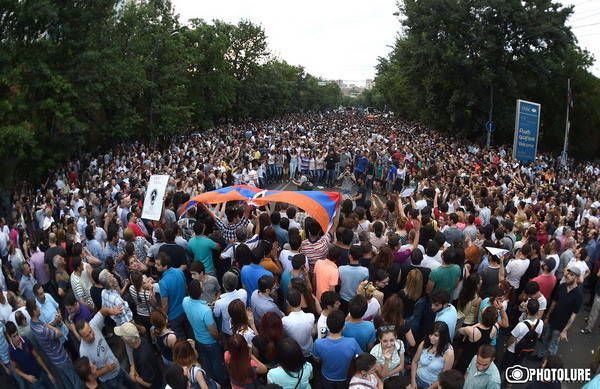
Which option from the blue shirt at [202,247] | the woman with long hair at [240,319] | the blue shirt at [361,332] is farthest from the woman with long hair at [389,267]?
the blue shirt at [202,247]

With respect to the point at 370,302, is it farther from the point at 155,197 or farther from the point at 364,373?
Result: the point at 155,197

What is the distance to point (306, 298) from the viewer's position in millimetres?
4996

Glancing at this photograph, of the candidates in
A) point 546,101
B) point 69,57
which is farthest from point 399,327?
point 546,101

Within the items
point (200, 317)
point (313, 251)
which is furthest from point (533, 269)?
point (200, 317)

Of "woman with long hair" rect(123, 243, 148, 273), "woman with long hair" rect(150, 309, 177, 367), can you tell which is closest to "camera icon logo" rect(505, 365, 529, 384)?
"woman with long hair" rect(150, 309, 177, 367)

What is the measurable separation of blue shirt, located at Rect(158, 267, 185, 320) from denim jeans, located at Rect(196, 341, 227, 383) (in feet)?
2.06

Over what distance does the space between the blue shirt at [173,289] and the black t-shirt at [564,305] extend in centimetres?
507

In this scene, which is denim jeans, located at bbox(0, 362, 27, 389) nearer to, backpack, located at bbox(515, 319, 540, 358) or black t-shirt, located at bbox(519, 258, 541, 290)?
backpack, located at bbox(515, 319, 540, 358)

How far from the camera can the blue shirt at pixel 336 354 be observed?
163 inches

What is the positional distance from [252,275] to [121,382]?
73.4 inches

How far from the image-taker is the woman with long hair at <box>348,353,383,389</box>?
3.77 meters

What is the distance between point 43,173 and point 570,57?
36.4 meters

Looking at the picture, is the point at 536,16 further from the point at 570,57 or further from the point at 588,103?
the point at 588,103

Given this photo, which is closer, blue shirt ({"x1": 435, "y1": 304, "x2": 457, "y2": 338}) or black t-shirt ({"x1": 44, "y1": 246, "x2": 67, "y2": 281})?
blue shirt ({"x1": 435, "y1": 304, "x2": 457, "y2": 338})
